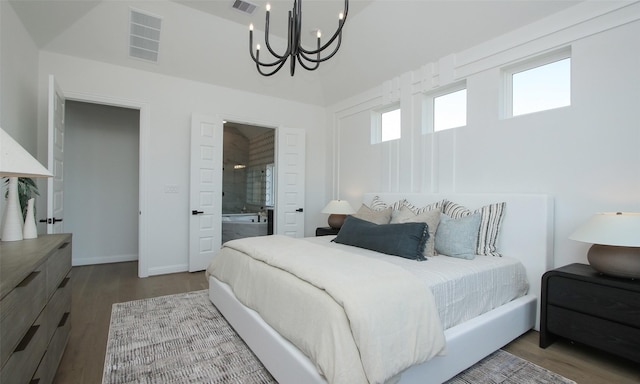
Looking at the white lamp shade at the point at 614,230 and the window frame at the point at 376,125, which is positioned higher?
the window frame at the point at 376,125

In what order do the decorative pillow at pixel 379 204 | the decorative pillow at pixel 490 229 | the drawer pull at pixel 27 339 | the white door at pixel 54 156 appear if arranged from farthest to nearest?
the decorative pillow at pixel 379 204 < the white door at pixel 54 156 < the decorative pillow at pixel 490 229 < the drawer pull at pixel 27 339

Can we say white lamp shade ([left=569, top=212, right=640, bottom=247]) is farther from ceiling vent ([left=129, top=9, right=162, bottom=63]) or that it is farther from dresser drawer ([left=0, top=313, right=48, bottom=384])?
ceiling vent ([left=129, top=9, right=162, bottom=63])

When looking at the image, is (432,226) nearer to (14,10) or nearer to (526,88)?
(526,88)

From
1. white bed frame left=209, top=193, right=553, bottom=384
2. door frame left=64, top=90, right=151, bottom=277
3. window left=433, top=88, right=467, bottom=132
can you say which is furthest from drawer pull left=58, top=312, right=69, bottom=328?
window left=433, top=88, right=467, bottom=132

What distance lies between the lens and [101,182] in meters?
4.72

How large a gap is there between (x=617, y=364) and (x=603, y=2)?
2.59 metres

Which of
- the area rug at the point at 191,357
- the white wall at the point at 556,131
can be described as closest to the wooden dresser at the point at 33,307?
the area rug at the point at 191,357

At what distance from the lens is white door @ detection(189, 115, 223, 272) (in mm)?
4156

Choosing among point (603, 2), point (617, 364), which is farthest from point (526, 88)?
point (617, 364)

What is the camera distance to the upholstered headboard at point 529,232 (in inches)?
97.4

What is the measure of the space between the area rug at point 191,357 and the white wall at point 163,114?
58.3 inches

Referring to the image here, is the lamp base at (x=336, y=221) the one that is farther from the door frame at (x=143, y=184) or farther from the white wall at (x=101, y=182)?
the white wall at (x=101, y=182)

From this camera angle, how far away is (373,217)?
333 centimetres

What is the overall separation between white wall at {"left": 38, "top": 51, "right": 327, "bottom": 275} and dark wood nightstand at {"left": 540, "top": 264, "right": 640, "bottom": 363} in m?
4.11
